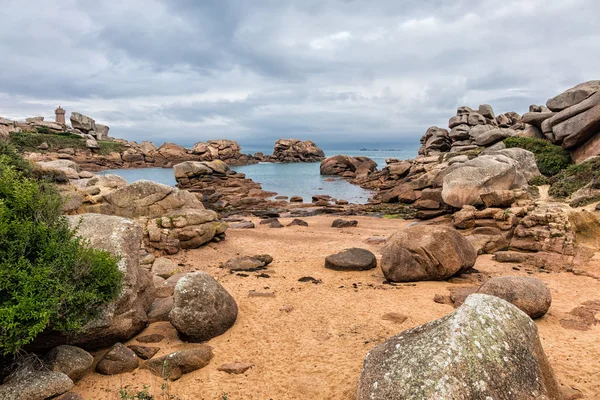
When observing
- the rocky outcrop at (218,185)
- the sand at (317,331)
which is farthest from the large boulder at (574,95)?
the rocky outcrop at (218,185)

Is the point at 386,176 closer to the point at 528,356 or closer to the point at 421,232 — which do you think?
the point at 421,232

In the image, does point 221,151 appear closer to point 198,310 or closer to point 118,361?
point 198,310

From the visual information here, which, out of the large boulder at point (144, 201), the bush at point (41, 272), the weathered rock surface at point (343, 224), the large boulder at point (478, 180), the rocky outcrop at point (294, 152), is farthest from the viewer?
the rocky outcrop at point (294, 152)

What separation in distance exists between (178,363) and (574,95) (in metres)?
37.9

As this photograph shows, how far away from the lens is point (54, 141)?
89.4 metres

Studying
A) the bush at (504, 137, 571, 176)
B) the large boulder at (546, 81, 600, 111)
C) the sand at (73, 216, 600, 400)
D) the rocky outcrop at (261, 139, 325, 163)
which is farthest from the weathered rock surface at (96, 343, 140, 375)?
the rocky outcrop at (261, 139, 325, 163)

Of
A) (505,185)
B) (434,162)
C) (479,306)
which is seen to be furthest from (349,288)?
(434,162)

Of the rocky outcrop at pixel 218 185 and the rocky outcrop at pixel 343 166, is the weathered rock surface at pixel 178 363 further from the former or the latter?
the rocky outcrop at pixel 343 166

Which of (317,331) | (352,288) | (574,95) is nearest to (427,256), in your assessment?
(352,288)

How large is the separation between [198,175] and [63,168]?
1315 inches

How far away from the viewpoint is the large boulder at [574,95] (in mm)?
Answer: 33094

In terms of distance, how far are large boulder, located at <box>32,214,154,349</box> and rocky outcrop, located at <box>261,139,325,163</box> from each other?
4449 inches

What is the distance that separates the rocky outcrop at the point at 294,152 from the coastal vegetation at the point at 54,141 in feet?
147

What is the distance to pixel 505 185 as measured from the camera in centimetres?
2544
